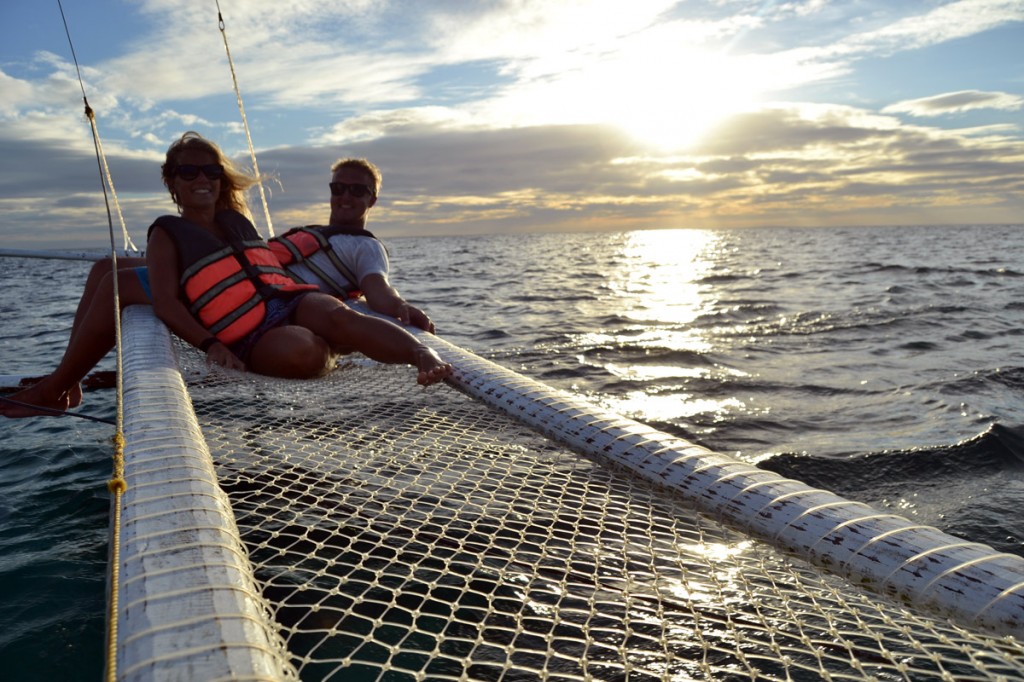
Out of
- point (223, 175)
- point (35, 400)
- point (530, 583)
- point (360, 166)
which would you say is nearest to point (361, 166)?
point (360, 166)

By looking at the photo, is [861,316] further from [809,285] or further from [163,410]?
[163,410]

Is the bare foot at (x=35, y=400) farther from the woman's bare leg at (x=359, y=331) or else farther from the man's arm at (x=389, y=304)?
the man's arm at (x=389, y=304)

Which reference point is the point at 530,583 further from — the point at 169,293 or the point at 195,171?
the point at 195,171

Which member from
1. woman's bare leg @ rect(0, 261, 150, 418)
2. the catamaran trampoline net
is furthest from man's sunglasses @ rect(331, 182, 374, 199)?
the catamaran trampoline net

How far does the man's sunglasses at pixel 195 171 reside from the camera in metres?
4.20

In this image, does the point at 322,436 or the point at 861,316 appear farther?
the point at 861,316

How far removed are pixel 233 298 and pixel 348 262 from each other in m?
1.59

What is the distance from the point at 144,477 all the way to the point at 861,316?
1148cm

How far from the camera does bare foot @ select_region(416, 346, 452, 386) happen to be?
400 centimetres

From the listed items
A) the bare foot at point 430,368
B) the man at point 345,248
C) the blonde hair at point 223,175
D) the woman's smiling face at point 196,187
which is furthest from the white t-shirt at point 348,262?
the bare foot at point 430,368

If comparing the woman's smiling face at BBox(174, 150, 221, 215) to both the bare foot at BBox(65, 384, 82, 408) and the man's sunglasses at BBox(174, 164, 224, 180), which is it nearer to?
the man's sunglasses at BBox(174, 164, 224, 180)

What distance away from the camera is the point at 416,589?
2.55 m

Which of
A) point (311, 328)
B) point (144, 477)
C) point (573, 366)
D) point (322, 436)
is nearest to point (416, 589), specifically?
point (144, 477)

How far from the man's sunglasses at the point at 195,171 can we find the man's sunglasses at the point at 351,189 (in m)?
1.51
